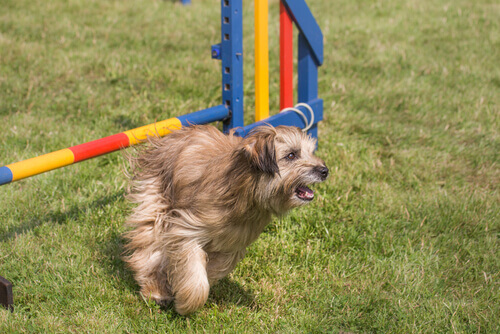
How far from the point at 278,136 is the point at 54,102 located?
367 centimetres

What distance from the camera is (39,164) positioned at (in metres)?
3.17

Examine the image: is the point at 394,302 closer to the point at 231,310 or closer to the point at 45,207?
the point at 231,310

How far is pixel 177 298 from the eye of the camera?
10.9 feet

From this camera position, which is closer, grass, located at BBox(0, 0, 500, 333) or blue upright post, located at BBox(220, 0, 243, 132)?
grass, located at BBox(0, 0, 500, 333)

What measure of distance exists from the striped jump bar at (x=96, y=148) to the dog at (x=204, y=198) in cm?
11

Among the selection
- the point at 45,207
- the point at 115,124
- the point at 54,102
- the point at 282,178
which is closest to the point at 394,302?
the point at 282,178

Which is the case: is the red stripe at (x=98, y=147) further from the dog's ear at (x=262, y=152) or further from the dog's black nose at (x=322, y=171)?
the dog's black nose at (x=322, y=171)

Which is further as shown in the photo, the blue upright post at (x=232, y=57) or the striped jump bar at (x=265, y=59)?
the striped jump bar at (x=265, y=59)

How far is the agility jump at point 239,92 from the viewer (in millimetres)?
3318

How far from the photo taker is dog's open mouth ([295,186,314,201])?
3.00m

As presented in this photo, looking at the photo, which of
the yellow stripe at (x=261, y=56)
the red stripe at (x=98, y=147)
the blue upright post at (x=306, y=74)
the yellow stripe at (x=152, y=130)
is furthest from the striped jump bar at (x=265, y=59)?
the red stripe at (x=98, y=147)

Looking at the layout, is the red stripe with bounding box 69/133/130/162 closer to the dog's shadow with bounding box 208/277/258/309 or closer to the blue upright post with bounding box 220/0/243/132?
the blue upright post with bounding box 220/0/243/132

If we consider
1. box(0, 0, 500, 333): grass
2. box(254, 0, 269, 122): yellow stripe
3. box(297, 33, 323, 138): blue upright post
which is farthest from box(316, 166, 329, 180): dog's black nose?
box(297, 33, 323, 138): blue upright post

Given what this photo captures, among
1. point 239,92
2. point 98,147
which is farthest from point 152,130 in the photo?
point 239,92
